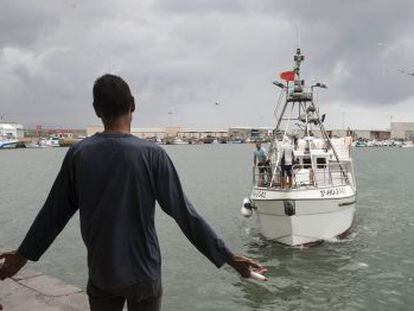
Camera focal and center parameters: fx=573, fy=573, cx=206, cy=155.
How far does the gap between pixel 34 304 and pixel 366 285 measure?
10682 millimetres

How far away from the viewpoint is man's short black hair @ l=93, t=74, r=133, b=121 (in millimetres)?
3932

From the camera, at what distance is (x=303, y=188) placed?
20031 millimetres

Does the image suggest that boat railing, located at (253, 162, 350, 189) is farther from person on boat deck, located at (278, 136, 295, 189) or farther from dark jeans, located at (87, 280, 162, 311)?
dark jeans, located at (87, 280, 162, 311)

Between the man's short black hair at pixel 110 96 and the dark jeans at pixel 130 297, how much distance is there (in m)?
1.17

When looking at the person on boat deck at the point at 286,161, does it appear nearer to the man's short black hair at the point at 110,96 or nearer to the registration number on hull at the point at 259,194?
the registration number on hull at the point at 259,194

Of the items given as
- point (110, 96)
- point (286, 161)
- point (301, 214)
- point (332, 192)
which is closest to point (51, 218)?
point (110, 96)

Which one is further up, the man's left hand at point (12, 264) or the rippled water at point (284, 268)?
the man's left hand at point (12, 264)

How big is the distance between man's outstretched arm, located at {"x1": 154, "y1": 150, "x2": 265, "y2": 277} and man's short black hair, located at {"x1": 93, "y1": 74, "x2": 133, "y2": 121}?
451 millimetres

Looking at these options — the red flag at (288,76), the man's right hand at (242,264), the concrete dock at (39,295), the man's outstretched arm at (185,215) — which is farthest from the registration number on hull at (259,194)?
the man's outstretched arm at (185,215)

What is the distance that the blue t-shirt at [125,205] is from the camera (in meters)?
3.80

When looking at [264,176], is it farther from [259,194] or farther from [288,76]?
[288,76]

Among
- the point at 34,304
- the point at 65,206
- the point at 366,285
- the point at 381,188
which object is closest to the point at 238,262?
the point at 65,206

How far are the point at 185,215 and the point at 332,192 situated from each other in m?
17.1

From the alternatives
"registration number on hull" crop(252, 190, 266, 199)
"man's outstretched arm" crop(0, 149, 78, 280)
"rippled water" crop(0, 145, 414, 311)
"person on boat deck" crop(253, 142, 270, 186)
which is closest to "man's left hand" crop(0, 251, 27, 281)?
"man's outstretched arm" crop(0, 149, 78, 280)
